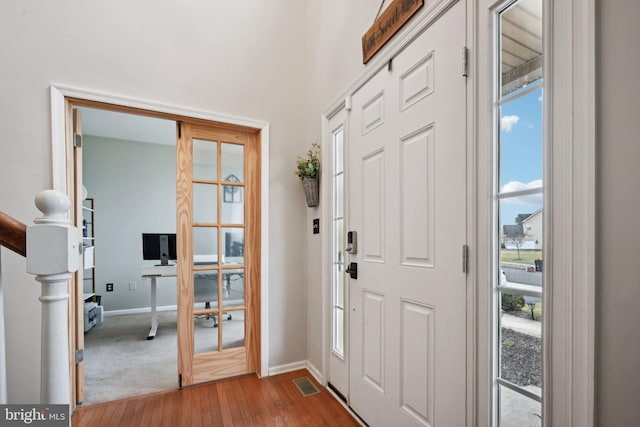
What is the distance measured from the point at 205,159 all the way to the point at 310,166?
882 mm

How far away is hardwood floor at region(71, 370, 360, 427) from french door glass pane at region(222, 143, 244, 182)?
5.52ft

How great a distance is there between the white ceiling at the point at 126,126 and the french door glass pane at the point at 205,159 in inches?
67.8

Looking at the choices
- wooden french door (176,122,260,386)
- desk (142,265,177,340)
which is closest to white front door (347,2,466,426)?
wooden french door (176,122,260,386)

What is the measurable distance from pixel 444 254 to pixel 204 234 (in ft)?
6.25

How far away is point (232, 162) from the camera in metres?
2.57

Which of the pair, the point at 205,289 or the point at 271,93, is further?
the point at 271,93

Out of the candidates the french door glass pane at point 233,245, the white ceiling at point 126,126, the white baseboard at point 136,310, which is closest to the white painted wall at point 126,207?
the white baseboard at point 136,310

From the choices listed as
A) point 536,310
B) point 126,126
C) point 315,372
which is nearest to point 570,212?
point 536,310

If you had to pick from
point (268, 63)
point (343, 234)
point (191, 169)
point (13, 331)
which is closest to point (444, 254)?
point (343, 234)

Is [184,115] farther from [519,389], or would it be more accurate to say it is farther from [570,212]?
[519,389]

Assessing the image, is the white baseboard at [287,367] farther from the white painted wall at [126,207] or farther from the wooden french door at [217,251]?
the white painted wall at [126,207]

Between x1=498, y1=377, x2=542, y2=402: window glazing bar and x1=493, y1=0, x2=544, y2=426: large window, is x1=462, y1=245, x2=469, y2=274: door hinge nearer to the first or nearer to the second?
x1=493, y1=0, x2=544, y2=426: large window

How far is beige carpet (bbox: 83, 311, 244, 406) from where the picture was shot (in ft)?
7.65

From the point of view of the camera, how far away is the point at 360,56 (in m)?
1.95
